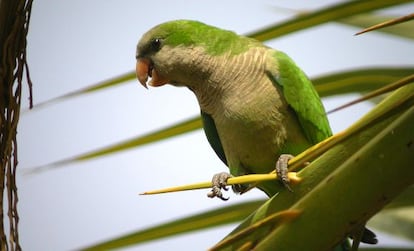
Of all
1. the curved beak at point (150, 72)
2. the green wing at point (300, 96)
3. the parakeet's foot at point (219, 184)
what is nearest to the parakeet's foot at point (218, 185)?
the parakeet's foot at point (219, 184)

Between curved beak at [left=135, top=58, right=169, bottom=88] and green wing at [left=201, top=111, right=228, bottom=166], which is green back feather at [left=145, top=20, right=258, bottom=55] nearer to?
curved beak at [left=135, top=58, right=169, bottom=88]

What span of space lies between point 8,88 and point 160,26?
74cm

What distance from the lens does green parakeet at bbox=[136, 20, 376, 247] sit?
136 cm

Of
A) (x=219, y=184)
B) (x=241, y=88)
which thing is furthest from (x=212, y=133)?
(x=219, y=184)

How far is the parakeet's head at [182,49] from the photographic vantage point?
1.45m

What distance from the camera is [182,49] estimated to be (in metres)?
1.46

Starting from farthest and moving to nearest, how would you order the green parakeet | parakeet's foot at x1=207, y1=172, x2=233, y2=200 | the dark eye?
the dark eye < the green parakeet < parakeet's foot at x1=207, y1=172, x2=233, y2=200

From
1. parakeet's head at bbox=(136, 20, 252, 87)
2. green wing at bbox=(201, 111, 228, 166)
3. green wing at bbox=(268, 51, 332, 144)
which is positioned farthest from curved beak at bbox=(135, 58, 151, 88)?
green wing at bbox=(268, 51, 332, 144)

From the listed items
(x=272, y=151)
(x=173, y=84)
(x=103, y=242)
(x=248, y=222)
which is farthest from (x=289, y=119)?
(x=248, y=222)

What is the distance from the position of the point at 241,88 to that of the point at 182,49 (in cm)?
20

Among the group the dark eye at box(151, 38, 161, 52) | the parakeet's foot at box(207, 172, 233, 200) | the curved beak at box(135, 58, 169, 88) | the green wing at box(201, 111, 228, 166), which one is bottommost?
the parakeet's foot at box(207, 172, 233, 200)

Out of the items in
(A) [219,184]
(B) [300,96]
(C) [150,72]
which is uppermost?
A: (C) [150,72]

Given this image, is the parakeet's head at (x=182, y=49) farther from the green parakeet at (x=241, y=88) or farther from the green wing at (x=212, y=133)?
the green wing at (x=212, y=133)

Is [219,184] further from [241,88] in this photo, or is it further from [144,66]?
[144,66]
